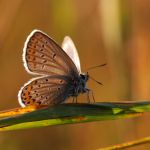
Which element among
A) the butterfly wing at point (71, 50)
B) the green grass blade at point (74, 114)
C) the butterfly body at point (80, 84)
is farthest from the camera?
the butterfly body at point (80, 84)

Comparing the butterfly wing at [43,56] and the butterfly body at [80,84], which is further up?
the butterfly wing at [43,56]

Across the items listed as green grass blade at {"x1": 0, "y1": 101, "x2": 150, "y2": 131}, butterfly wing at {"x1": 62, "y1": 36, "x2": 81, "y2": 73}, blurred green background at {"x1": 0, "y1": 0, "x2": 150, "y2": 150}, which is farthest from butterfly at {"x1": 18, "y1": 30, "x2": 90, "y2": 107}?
green grass blade at {"x1": 0, "y1": 101, "x2": 150, "y2": 131}

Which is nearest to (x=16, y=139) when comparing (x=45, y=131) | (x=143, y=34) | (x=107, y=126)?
(x=45, y=131)

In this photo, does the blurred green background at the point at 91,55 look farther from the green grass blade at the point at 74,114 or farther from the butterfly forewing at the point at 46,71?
the green grass blade at the point at 74,114

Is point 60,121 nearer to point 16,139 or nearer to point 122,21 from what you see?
point 122,21

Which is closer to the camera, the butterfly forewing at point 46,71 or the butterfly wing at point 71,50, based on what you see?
the butterfly forewing at point 46,71

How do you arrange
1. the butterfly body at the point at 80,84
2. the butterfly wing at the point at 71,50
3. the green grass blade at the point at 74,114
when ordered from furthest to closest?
1. the butterfly body at the point at 80,84
2. the butterfly wing at the point at 71,50
3. the green grass blade at the point at 74,114

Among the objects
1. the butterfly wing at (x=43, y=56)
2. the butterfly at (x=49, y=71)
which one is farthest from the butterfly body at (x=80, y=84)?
the butterfly wing at (x=43, y=56)

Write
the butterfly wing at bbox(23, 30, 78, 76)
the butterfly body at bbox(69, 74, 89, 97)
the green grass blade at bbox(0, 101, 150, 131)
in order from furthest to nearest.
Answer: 1. the butterfly body at bbox(69, 74, 89, 97)
2. the butterfly wing at bbox(23, 30, 78, 76)
3. the green grass blade at bbox(0, 101, 150, 131)

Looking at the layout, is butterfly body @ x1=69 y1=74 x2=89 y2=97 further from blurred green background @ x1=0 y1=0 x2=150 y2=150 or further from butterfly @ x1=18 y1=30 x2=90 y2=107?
blurred green background @ x1=0 y1=0 x2=150 y2=150
